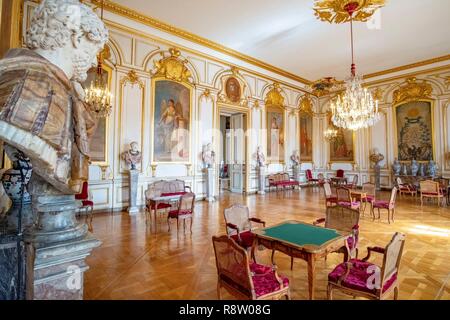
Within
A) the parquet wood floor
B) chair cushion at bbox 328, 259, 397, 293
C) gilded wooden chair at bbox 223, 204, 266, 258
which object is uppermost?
gilded wooden chair at bbox 223, 204, 266, 258

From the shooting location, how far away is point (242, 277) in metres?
1.92

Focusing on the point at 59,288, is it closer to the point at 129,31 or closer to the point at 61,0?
the point at 61,0

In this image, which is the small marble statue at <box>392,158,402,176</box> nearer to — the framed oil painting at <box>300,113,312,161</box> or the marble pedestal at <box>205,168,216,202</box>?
the framed oil painting at <box>300,113,312,161</box>

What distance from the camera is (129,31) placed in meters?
6.76

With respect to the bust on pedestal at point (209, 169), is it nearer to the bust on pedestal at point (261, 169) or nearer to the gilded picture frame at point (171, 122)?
the gilded picture frame at point (171, 122)

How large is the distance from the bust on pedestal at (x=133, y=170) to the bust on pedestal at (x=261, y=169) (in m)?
5.38

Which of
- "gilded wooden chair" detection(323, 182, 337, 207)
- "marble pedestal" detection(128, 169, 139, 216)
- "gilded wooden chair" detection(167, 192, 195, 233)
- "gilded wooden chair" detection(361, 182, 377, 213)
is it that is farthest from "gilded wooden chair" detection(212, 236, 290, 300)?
"gilded wooden chair" detection(361, 182, 377, 213)

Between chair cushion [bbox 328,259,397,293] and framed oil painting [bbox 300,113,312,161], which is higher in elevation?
framed oil painting [bbox 300,113,312,161]

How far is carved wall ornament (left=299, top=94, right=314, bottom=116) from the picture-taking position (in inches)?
502

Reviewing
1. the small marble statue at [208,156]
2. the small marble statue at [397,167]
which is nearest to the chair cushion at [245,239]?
the small marble statue at [208,156]

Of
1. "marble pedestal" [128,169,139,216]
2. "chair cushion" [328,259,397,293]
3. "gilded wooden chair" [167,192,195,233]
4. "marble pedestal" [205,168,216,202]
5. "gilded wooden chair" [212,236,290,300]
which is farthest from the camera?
"marble pedestal" [205,168,216,202]

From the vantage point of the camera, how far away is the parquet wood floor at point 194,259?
2562mm

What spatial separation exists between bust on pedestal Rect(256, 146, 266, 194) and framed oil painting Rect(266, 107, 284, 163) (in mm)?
786

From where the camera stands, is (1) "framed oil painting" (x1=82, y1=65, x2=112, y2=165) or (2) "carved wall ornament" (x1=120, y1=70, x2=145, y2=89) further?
(2) "carved wall ornament" (x1=120, y1=70, x2=145, y2=89)
